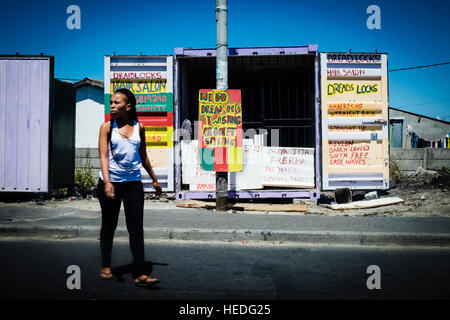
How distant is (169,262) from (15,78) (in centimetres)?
636

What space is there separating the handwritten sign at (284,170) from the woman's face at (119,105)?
523 centimetres

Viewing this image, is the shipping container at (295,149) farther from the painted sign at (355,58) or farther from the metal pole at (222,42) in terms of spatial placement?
the metal pole at (222,42)

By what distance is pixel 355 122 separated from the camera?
8375 millimetres

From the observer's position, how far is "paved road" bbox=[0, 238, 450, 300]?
3366 mm

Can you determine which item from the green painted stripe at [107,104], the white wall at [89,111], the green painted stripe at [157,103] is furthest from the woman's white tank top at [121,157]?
the white wall at [89,111]

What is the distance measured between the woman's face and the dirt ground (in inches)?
176

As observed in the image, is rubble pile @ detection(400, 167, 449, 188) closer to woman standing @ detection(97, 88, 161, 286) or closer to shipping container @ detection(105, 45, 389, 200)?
shipping container @ detection(105, 45, 389, 200)

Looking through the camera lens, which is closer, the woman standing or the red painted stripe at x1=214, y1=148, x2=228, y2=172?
the woman standing

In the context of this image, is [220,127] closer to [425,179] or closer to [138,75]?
[138,75]

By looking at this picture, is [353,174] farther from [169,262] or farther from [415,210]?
[169,262]

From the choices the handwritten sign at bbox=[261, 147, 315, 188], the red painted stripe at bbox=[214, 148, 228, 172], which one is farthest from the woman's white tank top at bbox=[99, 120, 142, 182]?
the handwritten sign at bbox=[261, 147, 315, 188]

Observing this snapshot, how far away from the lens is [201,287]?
3531 mm
